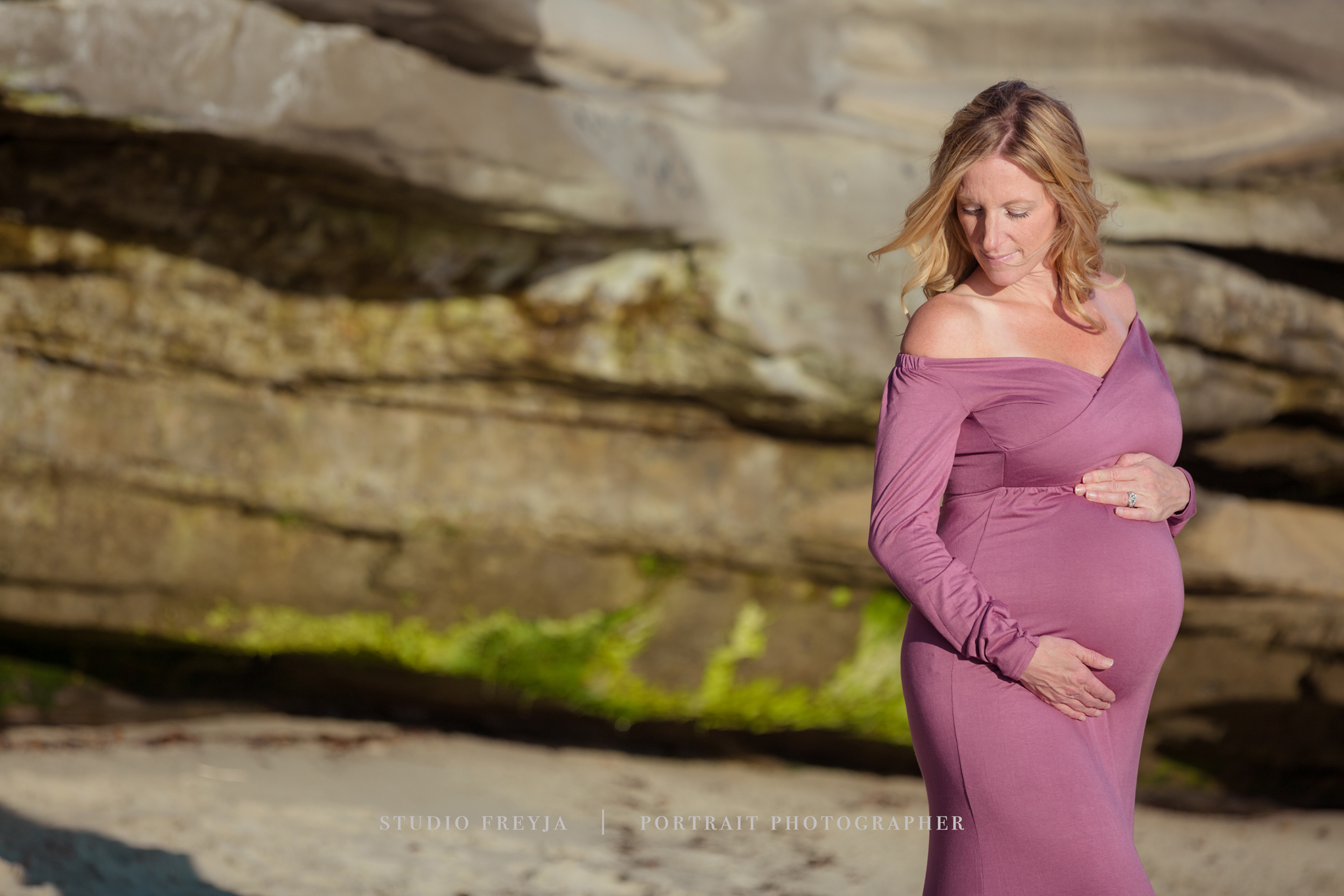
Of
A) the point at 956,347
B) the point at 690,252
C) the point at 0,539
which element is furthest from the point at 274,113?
the point at 956,347

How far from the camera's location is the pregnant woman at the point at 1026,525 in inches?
56.9

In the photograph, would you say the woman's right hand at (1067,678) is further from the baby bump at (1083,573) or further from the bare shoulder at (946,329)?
the bare shoulder at (946,329)

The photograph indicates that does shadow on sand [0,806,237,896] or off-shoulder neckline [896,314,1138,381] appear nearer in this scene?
off-shoulder neckline [896,314,1138,381]

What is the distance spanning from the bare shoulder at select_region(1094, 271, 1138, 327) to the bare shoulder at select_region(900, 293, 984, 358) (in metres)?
0.26

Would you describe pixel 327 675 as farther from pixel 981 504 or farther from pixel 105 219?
pixel 981 504

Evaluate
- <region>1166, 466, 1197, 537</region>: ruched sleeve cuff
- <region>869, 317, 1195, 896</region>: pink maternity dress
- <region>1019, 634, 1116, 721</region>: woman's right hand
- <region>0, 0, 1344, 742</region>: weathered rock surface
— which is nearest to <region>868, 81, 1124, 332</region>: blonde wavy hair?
<region>869, 317, 1195, 896</region>: pink maternity dress

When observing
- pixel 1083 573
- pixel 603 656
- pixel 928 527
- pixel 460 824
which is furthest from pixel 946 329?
pixel 603 656

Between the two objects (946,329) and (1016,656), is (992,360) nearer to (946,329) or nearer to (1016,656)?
(946,329)

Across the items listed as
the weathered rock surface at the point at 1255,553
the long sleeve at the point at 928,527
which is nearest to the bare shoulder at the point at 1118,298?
the long sleeve at the point at 928,527

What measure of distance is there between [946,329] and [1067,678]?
521 mm

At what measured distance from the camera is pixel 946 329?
5.10 feet

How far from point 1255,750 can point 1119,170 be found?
2.48 m

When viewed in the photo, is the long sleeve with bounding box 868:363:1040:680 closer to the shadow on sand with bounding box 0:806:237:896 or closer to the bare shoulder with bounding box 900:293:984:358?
the bare shoulder with bounding box 900:293:984:358

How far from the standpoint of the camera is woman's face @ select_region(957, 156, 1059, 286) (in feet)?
4.92
